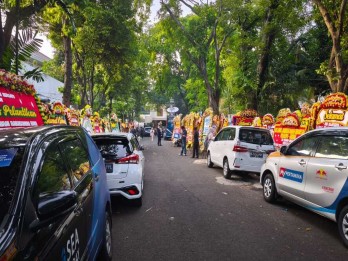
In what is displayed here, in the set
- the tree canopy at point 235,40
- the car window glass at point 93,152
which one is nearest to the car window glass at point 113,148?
the car window glass at point 93,152

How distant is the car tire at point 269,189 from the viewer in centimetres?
695

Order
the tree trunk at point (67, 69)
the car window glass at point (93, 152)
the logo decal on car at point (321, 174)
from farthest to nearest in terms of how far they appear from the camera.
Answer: the tree trunk at point (67, 69) → the logo decal on car at point (321, 174) → the car window glass at point (93, 152)

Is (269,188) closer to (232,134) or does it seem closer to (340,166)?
(340,166)

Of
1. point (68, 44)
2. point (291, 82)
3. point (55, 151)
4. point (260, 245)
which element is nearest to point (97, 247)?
point (55, 151)

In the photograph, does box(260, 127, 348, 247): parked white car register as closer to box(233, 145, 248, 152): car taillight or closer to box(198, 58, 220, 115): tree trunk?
box(233, 145, 248, 152): car taillight

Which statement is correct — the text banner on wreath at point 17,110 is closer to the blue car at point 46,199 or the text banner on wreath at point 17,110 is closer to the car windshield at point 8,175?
the blue car at point 46,199

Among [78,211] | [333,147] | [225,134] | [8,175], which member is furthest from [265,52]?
[8,175]

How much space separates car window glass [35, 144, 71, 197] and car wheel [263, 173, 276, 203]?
5362 mm

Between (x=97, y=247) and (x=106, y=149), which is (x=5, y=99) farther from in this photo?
(x=97, y=247)

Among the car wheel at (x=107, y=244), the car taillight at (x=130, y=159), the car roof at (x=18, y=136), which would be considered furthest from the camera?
the car taillight at (x=130, y=159)

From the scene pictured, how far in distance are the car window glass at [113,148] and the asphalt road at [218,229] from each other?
3.84 feet

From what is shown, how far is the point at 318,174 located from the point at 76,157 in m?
4.04

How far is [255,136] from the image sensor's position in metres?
9.82

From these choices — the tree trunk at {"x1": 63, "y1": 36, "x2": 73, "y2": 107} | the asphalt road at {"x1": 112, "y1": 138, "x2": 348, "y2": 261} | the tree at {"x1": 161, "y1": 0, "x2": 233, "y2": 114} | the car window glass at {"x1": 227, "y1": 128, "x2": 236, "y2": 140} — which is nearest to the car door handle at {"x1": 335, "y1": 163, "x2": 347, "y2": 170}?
the asphalt road at {"x1": 112, "y1": 138, "x2": 348, "y2": 261}
